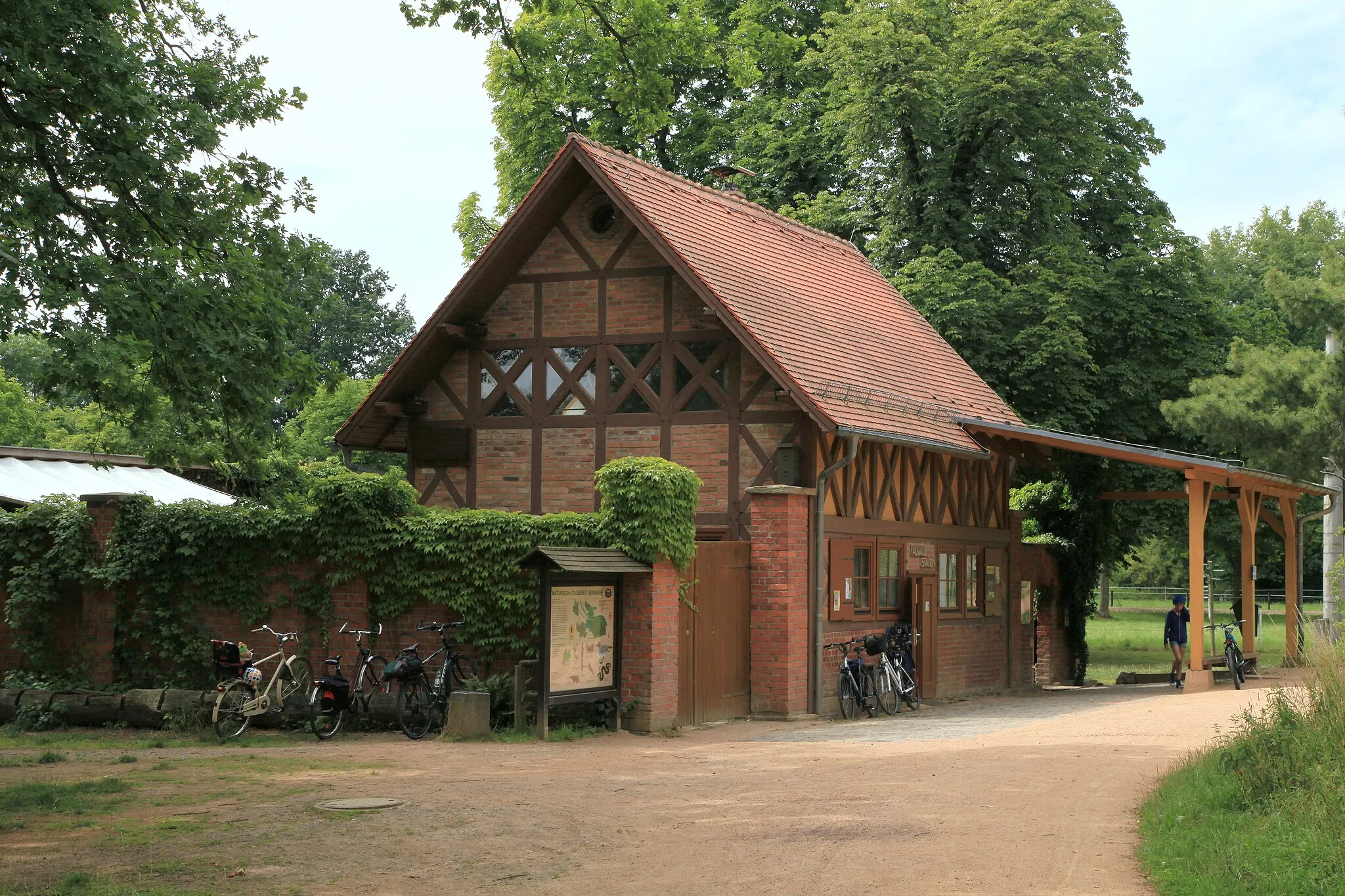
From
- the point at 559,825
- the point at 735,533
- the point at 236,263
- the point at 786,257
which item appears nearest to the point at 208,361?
the point at 236,263

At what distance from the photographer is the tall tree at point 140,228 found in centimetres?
1103

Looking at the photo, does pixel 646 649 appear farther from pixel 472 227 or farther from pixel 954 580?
pixel 472 227

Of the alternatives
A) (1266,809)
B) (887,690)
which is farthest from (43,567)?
(1266,809)

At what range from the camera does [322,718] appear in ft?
51.6

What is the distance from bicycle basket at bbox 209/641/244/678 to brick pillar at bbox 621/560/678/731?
4244 millimetres

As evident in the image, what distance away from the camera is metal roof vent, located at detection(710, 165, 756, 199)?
24.3m

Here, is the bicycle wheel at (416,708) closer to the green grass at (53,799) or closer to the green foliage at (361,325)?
the green grass at (53,799)

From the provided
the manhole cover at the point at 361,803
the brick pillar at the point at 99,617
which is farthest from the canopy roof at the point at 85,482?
the manhole cover at the point at 361,803

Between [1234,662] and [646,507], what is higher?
[646,507]

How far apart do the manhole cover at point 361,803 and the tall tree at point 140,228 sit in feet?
11.3

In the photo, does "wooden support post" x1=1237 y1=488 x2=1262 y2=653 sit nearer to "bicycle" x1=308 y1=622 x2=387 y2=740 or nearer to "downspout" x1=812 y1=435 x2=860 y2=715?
"downspout" x1=812 y1=435 x2=860 y2=715

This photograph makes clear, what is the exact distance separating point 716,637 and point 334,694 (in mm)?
4533

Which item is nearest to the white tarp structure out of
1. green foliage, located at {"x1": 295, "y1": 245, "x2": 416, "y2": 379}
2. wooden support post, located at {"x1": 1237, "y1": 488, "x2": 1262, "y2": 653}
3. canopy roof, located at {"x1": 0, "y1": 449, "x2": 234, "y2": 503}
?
canopy roof, located at {"x1": 0, "y1": 449, "x2": 234, "y2": 503}

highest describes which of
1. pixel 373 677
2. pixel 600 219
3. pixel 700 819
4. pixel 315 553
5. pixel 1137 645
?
pixel 600 219
